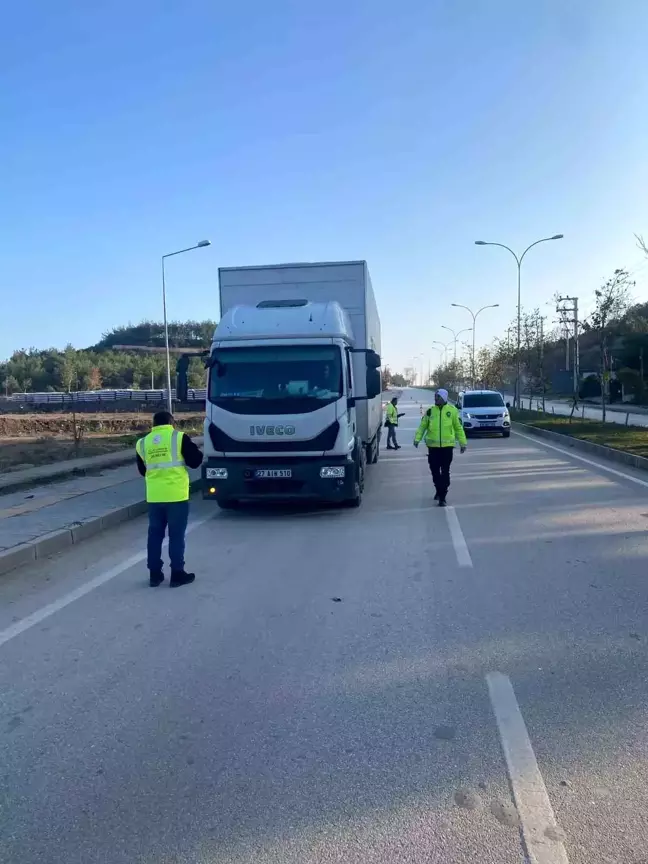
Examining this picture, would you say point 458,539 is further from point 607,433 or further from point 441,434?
point 607,433

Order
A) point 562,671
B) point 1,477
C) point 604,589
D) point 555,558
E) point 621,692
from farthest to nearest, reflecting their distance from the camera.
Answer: point 1,477 → point 555,558 → point 604,589 → point 562,671 → point 621,692

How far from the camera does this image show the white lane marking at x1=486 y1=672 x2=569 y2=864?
2.89m

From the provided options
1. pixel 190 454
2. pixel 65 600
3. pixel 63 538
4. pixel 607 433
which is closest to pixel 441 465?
pixel 190 454

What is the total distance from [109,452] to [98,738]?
767 inches

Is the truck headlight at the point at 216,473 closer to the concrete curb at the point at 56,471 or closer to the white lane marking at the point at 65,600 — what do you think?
the white lane marking at the point at 65,600

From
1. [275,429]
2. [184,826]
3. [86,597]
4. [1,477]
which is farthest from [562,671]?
[1,477]

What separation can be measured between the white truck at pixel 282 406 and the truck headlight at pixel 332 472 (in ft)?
0.04

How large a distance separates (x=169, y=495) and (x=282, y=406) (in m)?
3.31

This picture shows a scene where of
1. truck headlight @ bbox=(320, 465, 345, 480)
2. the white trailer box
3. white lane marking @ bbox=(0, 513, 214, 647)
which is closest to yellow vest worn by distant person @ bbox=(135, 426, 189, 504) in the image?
white lane marking @ bbox=(0, 513, 214, 647)

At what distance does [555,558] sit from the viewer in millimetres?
7785

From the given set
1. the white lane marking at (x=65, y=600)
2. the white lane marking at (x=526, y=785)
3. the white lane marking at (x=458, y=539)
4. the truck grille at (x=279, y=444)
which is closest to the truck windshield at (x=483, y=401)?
the white lane marking at (x=458, y=539)

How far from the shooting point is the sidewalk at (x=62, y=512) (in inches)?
335

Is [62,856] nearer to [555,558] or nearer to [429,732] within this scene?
[429,732]

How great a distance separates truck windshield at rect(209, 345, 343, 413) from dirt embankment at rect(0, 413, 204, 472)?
9711 millimetres
